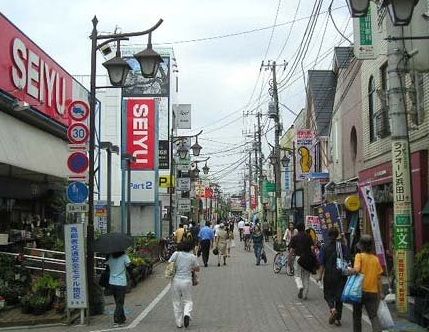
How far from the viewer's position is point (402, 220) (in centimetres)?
1184

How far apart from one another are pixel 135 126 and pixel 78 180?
65.7 ft

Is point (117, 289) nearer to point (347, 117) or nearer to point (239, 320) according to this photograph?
point (239, 320)

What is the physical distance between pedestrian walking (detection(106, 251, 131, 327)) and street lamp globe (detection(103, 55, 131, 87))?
3404mm

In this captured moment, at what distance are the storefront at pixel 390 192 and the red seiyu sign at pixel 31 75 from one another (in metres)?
8.10

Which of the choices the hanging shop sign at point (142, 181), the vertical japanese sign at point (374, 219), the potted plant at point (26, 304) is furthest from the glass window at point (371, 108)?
the hanging shop sign at point (142, 181)

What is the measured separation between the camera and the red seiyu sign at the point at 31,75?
13.8 metres

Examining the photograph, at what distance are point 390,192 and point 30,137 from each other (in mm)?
10490

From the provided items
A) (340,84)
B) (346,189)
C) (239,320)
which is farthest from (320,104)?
(239,320)

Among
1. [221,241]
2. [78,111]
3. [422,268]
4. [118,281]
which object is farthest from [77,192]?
[221,241]

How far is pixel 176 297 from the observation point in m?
11.2

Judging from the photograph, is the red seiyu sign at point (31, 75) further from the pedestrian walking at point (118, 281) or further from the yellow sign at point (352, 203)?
the yellow sign at point (352, 203)

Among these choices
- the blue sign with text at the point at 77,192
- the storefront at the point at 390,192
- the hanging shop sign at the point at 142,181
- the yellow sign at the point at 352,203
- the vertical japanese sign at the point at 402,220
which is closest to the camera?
the vertical japanese sign at the point at 402,220

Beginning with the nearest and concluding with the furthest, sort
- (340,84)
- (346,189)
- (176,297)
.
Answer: (176,297)
(346,189)
(340,84)

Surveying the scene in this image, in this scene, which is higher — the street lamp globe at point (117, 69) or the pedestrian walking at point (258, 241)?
the street lamp globe at point (117, 69)
